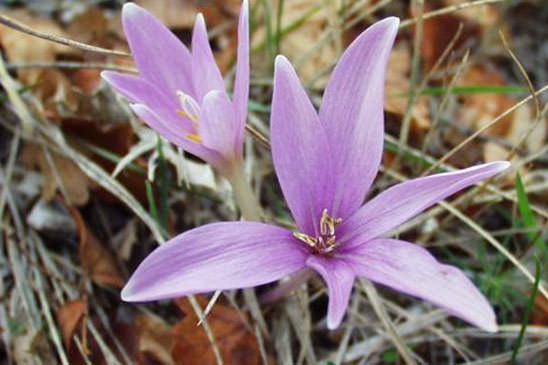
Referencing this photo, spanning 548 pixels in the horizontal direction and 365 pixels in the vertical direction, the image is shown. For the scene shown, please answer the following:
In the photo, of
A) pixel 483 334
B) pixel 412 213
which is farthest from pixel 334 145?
pixel 483 334

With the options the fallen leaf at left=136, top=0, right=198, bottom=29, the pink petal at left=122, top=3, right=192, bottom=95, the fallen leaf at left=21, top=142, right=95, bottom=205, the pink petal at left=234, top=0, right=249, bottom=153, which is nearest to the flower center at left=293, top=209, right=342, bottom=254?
the pink petal at left=234, top=0, right=249, bottom=153

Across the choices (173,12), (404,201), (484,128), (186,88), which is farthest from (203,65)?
(173,12)

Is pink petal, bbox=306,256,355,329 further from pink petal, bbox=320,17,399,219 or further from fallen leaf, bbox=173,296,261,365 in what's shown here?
fallen leaf, bbox=173,296,261,365

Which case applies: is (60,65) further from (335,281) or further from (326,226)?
Result: (335,281)

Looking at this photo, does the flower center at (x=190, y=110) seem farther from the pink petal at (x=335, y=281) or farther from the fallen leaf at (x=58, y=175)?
the fallen leaf at (x=58, y=175)

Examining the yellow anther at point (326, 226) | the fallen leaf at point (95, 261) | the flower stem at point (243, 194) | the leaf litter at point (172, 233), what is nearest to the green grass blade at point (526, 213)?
the leaf litter at point (172, 233)
